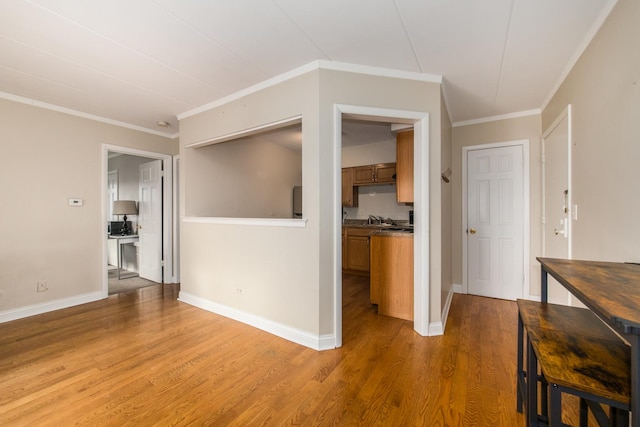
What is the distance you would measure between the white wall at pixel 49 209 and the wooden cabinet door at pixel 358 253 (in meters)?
3.75

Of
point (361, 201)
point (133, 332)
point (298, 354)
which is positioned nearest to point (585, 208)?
point (298, 354)

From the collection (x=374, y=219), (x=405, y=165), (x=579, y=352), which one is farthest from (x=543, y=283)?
(x=374, y=219)

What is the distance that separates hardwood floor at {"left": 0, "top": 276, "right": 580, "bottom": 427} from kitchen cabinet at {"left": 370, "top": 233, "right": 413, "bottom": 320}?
0.15 metres

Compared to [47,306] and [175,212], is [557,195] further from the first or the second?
[47,306]

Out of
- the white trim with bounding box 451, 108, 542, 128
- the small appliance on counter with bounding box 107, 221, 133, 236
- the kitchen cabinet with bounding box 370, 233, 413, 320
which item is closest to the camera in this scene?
the kitchen cabinet with bounding box 370, 233, 413, 320

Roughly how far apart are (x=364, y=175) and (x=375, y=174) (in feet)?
0.74

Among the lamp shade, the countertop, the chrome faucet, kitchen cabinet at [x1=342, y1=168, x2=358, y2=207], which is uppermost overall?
kitchen cabinet at [x1=342, y1=168, x2=358, y2=207]

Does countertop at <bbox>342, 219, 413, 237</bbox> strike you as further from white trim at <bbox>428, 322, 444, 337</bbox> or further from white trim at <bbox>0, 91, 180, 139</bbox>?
white trim at <bbox>0, 91, 180, 139</bbox>

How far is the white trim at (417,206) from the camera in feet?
7.56

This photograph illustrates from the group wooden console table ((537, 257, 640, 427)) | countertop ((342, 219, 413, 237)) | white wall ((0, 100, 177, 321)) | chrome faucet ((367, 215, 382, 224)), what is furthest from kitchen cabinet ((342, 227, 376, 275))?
white wall ((0, 100, 177, 321))

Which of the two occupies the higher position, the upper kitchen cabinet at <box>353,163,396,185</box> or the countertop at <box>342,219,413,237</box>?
the upper kitchen cabinet at <box>353,163,396,185</box>

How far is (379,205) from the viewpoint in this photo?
17.1 feet

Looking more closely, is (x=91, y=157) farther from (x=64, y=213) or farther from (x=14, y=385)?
(x=14, y=385)

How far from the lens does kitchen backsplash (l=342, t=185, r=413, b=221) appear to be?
16.5 feet
